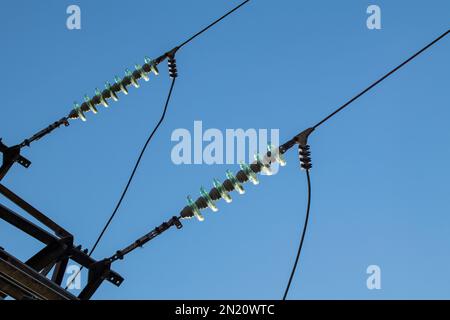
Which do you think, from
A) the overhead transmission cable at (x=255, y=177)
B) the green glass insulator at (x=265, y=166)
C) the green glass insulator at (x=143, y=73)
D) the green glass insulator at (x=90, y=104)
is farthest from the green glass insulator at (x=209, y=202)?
the green glass insulator at (x=90, y=104)

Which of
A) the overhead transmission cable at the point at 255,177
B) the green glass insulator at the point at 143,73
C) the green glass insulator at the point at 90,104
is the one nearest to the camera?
the overhead transmission cable at the point at 255,177

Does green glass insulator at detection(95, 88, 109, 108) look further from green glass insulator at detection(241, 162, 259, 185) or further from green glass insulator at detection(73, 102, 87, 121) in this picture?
green glass insulator at detection(241, 162, 259, 185)

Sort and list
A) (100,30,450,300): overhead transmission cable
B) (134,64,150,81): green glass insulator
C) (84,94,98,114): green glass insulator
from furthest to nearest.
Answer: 1. (84,94,98,114): green glass insulator
2. (134,64,150,81): green glass insulator
3. (100,30,450,300): overhead transmission cable

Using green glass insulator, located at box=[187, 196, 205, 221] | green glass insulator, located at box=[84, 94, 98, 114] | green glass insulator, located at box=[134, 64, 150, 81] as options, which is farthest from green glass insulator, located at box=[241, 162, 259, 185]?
green glass insulator, located at box=[84, 94, 98, 114]

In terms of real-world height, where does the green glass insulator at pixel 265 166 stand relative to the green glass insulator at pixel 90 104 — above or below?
below

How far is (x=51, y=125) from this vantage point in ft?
34.9

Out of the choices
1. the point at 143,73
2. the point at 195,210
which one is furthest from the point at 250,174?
the point at 143,73

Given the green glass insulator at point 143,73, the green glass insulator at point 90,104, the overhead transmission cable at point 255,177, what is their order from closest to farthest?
the overhead transmission cable at point 255,177 → the green glass insulator at point 143,73 → the green glass insulator at point 90,104

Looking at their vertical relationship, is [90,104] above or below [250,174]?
above

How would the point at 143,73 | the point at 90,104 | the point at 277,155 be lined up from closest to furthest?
1. the point at 277,155
2. the point at 143,73
3. the point at 90,104

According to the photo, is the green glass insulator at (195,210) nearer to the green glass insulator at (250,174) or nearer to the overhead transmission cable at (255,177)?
the overhead transmission cable at (255,177)

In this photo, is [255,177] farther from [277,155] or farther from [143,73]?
[143,73]
